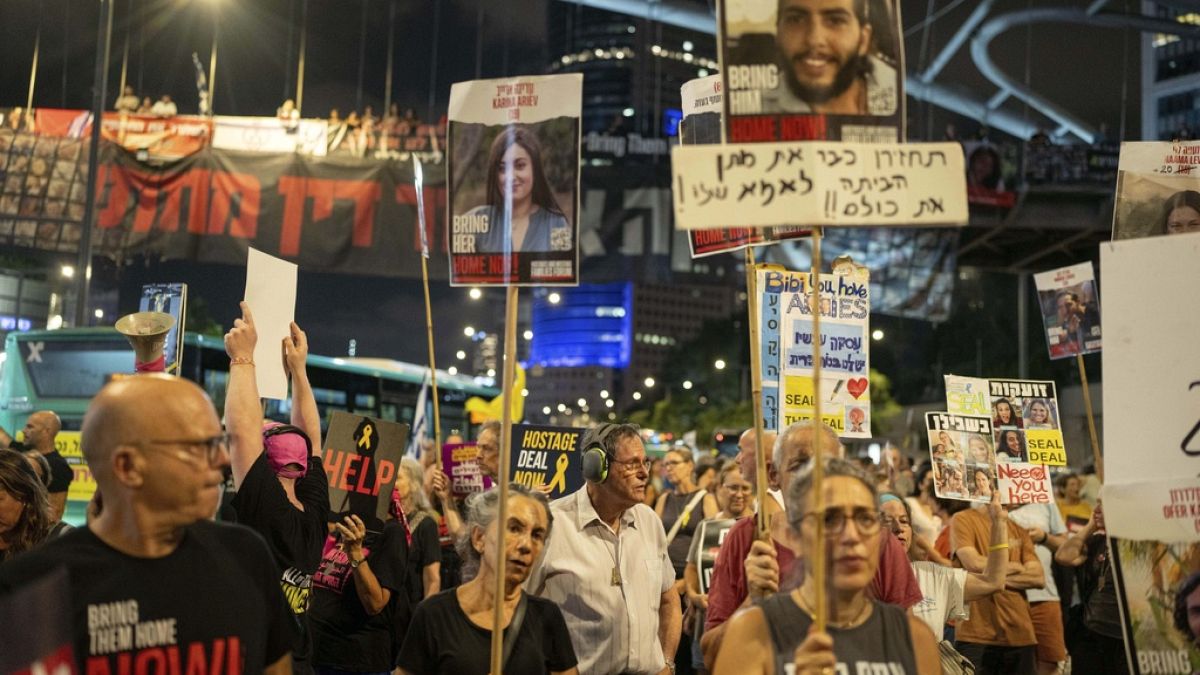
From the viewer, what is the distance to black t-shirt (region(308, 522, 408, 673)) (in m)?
6.80

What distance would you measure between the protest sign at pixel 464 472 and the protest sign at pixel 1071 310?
15.9 feet

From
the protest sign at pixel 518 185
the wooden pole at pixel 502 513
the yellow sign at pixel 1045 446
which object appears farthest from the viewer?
the yellow sign at pixel 1045 446

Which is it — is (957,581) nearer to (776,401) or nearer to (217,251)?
(776,401)

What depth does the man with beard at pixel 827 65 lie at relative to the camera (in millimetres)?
4059

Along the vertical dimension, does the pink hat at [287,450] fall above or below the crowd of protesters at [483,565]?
above

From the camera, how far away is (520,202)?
4.77 metres

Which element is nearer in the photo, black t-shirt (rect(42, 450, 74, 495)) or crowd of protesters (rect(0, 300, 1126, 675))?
crowd of protesters (rect(0, 300, 1126, 675))

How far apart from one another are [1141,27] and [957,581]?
21732 mm

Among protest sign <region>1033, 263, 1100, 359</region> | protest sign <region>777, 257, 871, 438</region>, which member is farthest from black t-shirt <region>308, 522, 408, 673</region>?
protest sign <region>1033, 263, 1100, 359</region>

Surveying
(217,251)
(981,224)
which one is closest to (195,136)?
(217,251)

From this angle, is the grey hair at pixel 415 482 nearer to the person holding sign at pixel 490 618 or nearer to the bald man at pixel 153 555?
the person holding sign at pixel 490 618

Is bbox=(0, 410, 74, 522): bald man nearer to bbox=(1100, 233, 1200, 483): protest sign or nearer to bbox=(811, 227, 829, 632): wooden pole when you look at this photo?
bbox=(811, 227, 829, 632): wooden pole

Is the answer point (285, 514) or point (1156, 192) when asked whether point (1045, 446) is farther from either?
point (285, 514)

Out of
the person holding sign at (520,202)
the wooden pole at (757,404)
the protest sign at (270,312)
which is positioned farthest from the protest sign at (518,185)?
the protest sign at (270,312)
